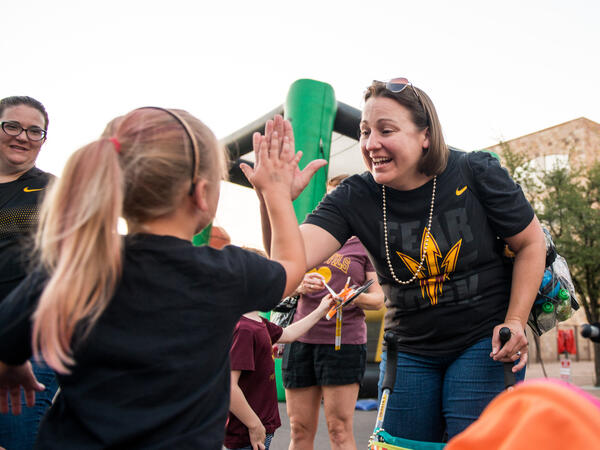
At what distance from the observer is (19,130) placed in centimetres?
253

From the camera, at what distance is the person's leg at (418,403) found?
2.11 metres

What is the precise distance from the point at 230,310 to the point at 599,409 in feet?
2.78

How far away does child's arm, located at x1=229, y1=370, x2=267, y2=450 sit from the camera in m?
2.51

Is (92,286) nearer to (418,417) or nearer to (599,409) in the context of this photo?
(599,409)

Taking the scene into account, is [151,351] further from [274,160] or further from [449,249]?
[449,249]

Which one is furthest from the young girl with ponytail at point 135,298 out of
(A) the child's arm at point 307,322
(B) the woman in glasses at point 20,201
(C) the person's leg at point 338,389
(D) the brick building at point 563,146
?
(D) the brick building at point 563,146

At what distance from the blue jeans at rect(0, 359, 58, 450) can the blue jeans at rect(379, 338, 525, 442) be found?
1.41m

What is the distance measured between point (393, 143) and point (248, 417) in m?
1.44

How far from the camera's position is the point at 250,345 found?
2.75 m

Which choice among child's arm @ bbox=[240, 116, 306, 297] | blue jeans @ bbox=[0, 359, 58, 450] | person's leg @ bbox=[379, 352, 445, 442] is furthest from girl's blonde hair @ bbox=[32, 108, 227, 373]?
person's leg @ bbox=[379, 352, 445, 442]

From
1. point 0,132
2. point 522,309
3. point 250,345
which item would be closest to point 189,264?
point 522,309

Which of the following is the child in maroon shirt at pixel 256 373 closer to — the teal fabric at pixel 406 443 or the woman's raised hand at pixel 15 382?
the teal fabric at pixel 406 443

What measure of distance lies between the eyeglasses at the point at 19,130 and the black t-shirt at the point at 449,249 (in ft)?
4.57

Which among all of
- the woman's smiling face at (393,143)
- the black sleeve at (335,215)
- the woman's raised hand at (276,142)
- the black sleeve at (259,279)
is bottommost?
the black sleeve at (259,279)
